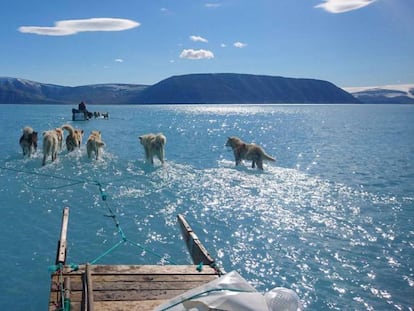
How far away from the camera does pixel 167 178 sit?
18812 mm

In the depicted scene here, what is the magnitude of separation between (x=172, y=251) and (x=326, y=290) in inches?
152

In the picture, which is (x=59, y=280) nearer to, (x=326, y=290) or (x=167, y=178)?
(x=326, y=290)

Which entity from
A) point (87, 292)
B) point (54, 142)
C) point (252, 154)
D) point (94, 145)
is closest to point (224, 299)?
point (87, 292)

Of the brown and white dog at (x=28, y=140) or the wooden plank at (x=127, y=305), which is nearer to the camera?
the wooden plank at (x=127, y=305)

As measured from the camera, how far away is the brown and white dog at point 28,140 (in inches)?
906

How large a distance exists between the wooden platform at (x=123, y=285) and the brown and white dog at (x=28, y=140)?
18.2 metres

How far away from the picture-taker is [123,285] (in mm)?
6543

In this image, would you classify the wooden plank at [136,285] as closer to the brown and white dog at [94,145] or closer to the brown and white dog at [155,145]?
the brown and white dog at [155,145]

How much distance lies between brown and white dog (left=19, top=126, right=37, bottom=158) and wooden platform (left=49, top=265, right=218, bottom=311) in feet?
59.7

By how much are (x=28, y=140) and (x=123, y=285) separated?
63.2 ft

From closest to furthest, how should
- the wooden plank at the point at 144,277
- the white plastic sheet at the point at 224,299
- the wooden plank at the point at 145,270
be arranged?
the white plastic sheet at the point at 224,299 < the wooden plank at the point at 144,277 < the wooden plank at the point at 145,270

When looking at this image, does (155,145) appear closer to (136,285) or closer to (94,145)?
(94,145)

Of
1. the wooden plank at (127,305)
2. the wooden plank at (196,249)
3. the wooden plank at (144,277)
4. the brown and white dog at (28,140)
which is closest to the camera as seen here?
the wooden plank at (127,305)

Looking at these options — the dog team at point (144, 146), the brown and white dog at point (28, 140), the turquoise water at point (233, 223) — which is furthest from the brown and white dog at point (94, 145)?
the brown and white dog at point (28, 140)
